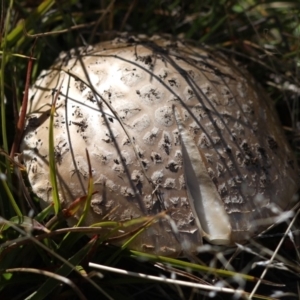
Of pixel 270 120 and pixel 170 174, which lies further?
pixel 270 120

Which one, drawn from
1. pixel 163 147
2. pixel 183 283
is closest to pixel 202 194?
pixel 163 147

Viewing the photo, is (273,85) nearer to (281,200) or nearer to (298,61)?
(298,61)

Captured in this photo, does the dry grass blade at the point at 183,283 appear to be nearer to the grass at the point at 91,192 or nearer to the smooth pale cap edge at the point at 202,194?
the grass at the point at 91,192

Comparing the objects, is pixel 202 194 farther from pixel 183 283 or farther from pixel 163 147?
pixel 183 283

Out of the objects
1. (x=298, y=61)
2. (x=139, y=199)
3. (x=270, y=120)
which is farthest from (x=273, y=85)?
(x=139, y=199)

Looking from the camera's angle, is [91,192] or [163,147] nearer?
[91,192]

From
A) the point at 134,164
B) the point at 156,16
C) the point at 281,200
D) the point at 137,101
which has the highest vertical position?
the point at 156,16

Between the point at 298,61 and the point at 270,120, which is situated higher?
the point at 298,61
